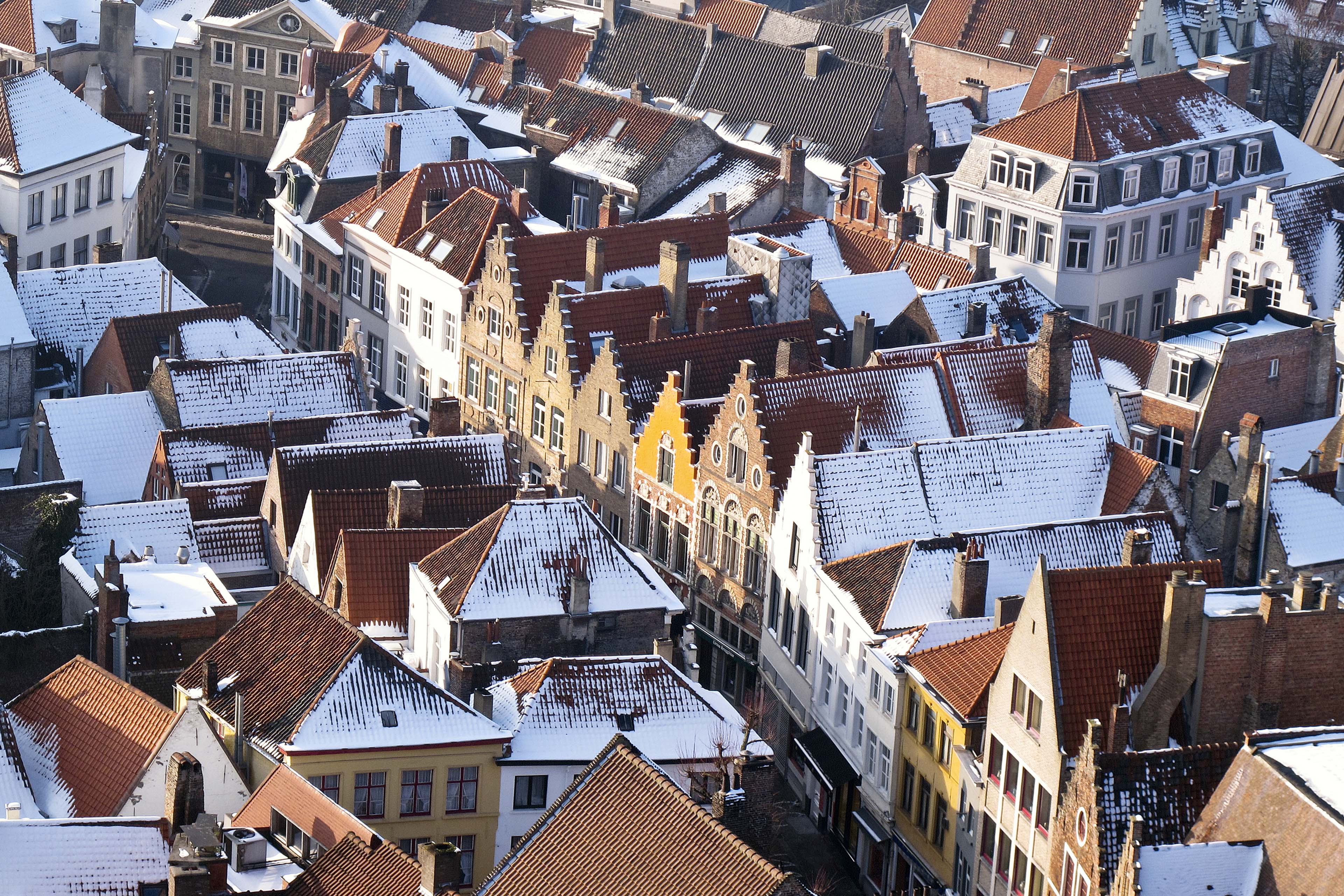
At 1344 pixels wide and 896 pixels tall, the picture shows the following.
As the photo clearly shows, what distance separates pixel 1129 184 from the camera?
120625 millimetres

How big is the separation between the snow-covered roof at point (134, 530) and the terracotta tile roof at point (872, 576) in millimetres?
22770

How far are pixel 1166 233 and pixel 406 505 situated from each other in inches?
1885

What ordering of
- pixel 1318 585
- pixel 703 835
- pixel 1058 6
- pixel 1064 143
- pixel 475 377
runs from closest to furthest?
pixel 703 835 → pixel 1318 585 → pixel 475 377 → pixel 1064 143 → pixel 1058 6

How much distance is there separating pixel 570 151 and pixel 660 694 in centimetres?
5681

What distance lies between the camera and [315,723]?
252ft

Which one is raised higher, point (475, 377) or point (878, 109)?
point (878, 109)

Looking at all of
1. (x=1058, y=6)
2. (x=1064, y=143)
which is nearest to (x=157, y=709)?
(x=1064, y=143)

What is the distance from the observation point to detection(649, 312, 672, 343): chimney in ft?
338

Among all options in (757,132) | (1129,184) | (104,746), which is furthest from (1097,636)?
(757,132)

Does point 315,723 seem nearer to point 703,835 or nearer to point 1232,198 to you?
point 703,835

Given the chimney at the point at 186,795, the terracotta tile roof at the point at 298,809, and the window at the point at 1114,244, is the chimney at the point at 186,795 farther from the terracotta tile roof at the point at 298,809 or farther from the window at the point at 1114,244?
the window at the point at 1114,244

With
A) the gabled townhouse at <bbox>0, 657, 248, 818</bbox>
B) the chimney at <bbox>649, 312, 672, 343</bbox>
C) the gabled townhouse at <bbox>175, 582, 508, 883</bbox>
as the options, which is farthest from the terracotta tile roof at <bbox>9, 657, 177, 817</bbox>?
the chimney at <bbox>649, 312, 672, 343</bbox>

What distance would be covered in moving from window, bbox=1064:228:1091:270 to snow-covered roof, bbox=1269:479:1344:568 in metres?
31.4

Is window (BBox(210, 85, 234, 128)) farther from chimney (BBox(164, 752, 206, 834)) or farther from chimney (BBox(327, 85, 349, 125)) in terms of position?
chimney (BBox(164, 752, 206, 834))
